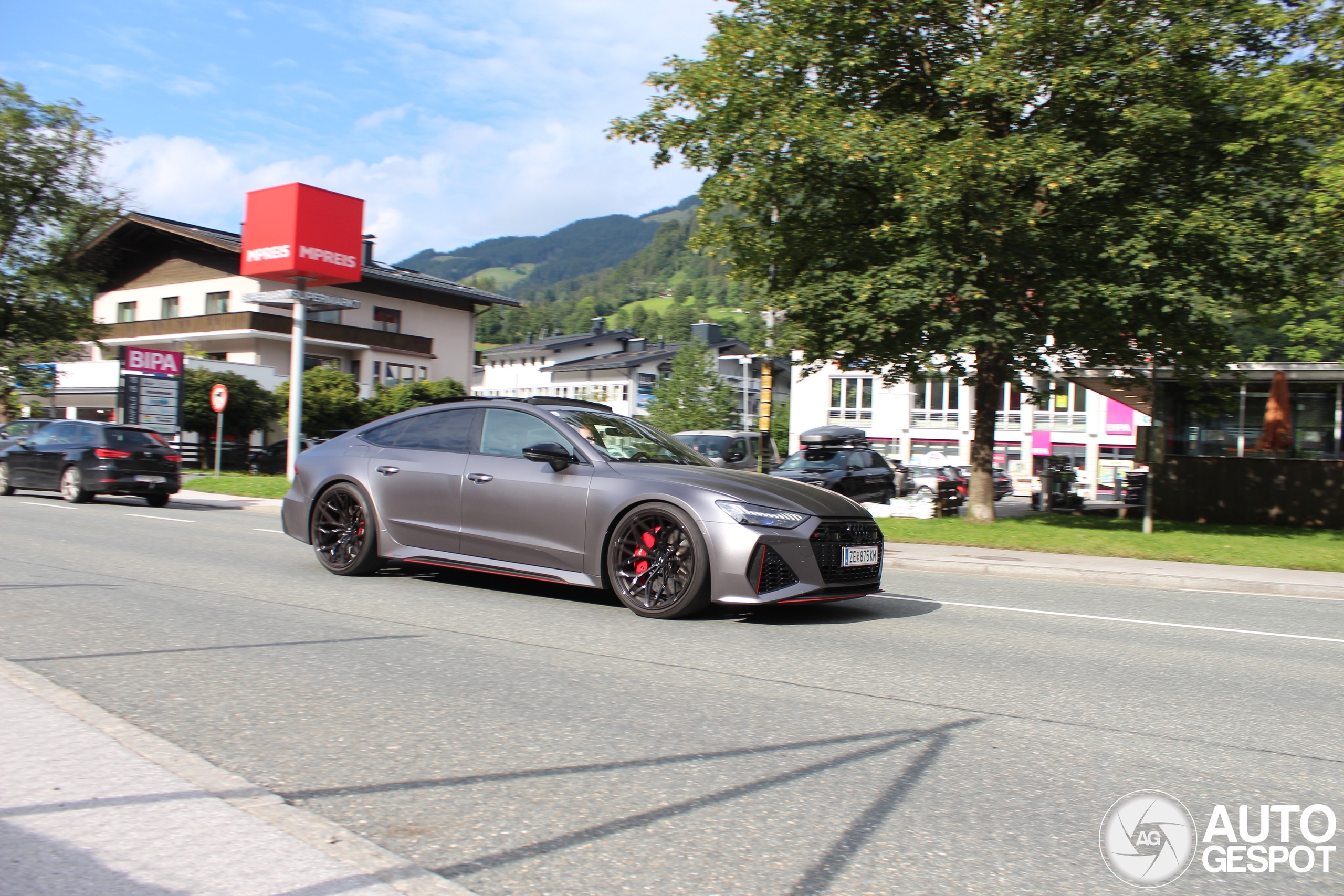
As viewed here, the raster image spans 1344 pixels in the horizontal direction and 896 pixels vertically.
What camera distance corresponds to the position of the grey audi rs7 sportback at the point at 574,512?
6.68 meters

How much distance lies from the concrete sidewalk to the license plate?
5.41 metres

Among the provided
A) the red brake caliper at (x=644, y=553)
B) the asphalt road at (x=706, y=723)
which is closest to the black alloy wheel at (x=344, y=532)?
the asphalt road at (x=706, y=723)

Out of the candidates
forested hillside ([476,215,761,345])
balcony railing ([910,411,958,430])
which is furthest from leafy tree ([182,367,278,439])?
forested hillside ([476,215,761,345])

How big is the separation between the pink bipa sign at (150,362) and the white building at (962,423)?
36.0 m

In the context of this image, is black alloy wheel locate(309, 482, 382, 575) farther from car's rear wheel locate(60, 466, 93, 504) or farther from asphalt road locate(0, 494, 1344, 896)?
car's rear wheel locate(60, 466, 93, 504)

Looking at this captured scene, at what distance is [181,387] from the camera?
1204 inches

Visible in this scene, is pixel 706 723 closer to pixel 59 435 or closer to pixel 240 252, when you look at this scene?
pixel 59 435

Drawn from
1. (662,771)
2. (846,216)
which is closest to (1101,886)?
(662,771)

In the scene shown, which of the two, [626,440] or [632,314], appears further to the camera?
[632,314]

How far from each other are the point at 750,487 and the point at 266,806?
14.2 ft

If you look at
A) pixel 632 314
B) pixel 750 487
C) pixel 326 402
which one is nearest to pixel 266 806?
pixel 750 487

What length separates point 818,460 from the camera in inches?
928

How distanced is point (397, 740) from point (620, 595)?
3.22m

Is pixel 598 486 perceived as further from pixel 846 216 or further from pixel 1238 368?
pixel 1238 368
